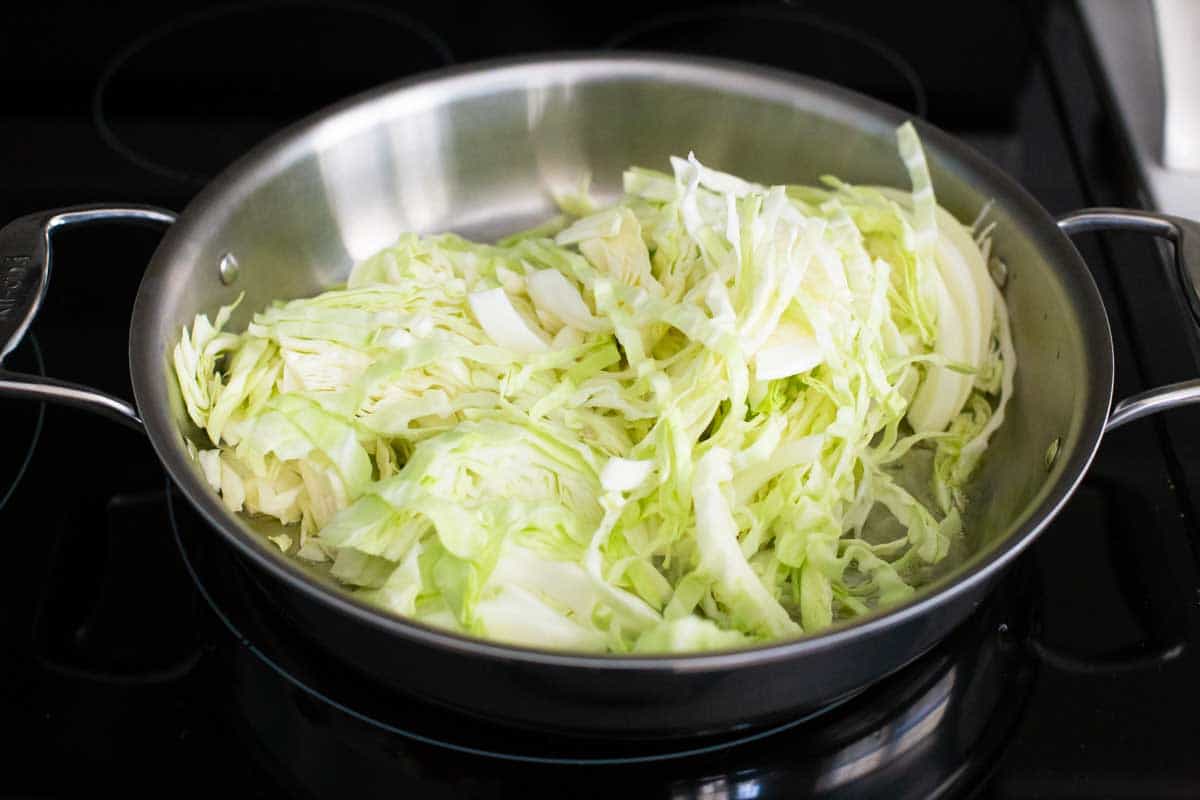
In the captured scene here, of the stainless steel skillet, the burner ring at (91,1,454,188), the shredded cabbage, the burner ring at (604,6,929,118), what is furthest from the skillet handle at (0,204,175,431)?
the burner ring at (604,6,929,118)

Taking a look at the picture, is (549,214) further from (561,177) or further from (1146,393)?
(1146,393)

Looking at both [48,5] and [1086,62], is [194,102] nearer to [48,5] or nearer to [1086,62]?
[48,5]

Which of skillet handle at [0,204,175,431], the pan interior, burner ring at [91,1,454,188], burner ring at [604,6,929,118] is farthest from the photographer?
burner ring at [604,6,929,118]

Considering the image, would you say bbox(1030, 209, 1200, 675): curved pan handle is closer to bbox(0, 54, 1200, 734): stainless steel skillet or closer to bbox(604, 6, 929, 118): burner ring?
bbox(0, 54, 1200, 734): stainless steel skillet

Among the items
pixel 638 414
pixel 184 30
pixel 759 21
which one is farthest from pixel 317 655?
pixel 759 21

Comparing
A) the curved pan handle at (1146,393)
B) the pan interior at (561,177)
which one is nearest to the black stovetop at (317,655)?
the curved pan handle at (1146,393)

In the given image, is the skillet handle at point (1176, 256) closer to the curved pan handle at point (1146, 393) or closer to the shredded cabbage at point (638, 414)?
the curved pan handle at point (1146, 393)

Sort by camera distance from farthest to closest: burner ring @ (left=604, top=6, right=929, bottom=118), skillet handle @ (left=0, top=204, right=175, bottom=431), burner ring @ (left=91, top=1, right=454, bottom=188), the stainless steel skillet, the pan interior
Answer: burner ring @ (left=604, top=6, right=929, bottom=118), burner ring @ (left=91, top=1, right=454, bottom=188), the pan interior, skillet handle @ (left=0, top=204, right=175, bottom=431), the stainless steel skillet
